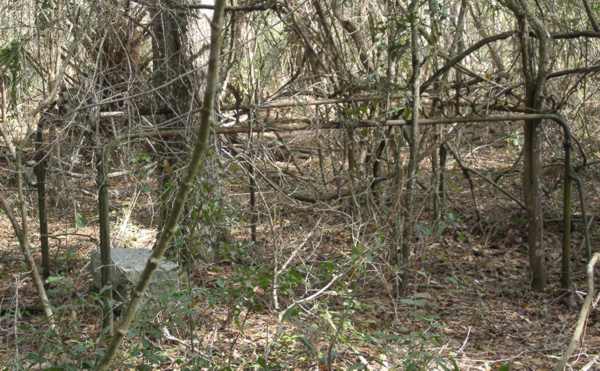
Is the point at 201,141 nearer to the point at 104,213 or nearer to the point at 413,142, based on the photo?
the point at 104,213

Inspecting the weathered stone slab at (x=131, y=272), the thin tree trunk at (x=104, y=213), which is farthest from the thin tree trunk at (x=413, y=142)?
the thin tree trunk at (x=104, y=213)

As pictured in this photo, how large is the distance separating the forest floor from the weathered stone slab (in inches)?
5.3

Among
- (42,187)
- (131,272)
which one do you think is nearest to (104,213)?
(131,272)

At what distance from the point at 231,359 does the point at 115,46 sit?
301 cm

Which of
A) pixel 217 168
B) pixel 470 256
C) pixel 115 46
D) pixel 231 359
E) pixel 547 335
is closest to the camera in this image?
pixel 231 359

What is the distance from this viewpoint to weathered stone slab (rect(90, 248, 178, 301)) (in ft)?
13.3

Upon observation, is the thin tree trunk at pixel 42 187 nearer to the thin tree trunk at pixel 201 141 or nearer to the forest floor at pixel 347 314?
the forest floor at pixel 347 314

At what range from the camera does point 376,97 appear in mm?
5297

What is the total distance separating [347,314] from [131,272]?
1693 millimetres

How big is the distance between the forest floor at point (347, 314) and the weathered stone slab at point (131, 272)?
0.14 meters

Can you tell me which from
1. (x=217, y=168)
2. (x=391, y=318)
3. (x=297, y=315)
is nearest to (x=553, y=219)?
(x=391, y=318)

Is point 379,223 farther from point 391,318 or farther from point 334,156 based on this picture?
point 334,156

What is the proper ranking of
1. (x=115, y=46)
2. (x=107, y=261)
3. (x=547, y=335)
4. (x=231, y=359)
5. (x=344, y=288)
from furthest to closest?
(x=115, y=46), (x=547, y=335), (x=107, y=261), (x=344, y=288), (x=231, y=359)

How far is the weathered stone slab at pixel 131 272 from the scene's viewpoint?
4051 millimetres
